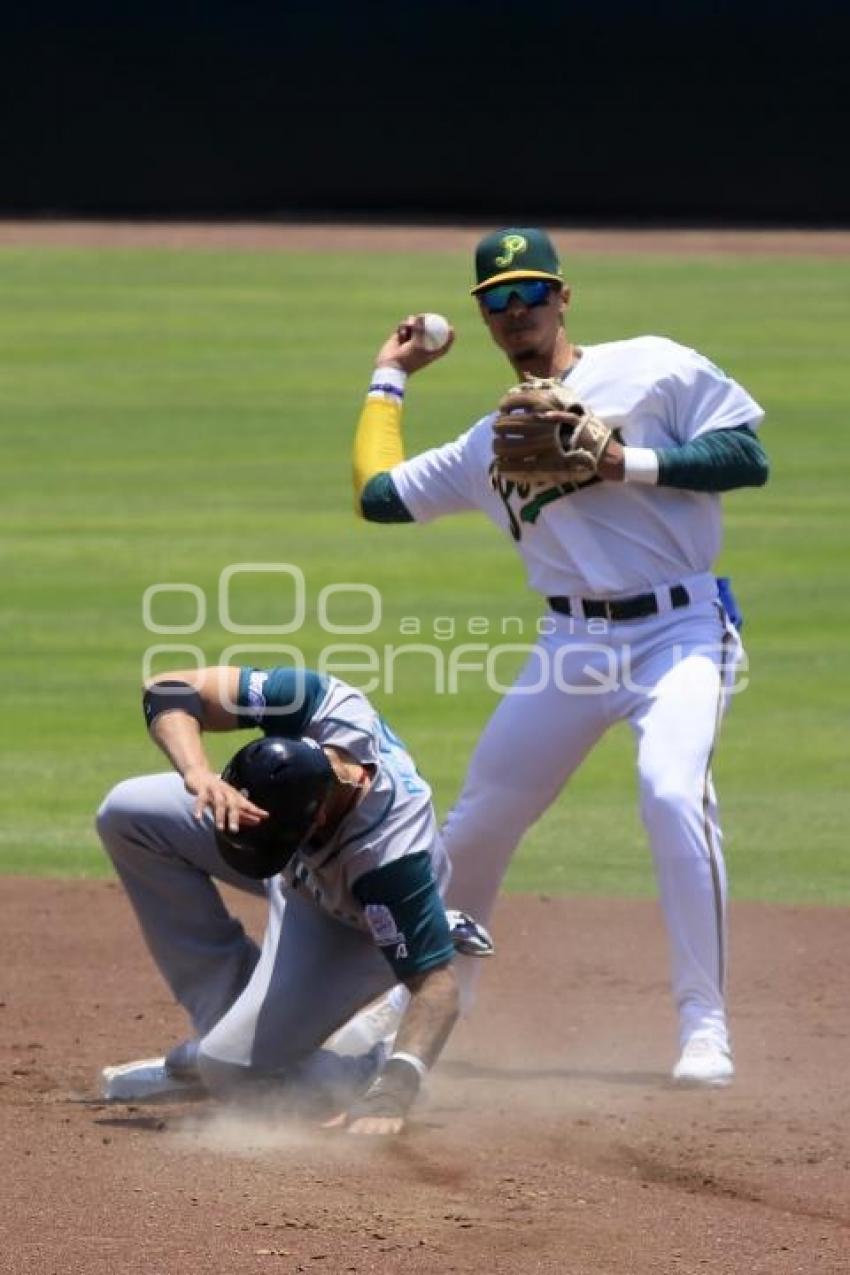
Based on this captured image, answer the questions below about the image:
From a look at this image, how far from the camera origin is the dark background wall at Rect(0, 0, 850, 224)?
2431 centimetres

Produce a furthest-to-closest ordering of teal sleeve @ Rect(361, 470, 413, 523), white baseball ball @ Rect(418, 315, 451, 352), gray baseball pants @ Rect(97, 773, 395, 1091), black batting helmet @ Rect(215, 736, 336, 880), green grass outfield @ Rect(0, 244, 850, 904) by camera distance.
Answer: green grass outfield @ Rect(0, 244, 850, 904) → white baseball ball @ Rect(418, 315, 451, 352) → teal sleeve @ Rect(361, 470, 413, 523) → gray baseball pants @ Rect(97, 773, 395, 1091) → black batting helmet @ Rect(215, 736, 336, 880)

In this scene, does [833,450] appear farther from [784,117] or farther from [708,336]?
[784,117]

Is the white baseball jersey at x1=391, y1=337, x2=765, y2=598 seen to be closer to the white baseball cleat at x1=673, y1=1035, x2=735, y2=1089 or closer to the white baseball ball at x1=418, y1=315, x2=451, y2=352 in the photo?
the white baseball ball at x1=418, y1=315, x2=451, y2=352

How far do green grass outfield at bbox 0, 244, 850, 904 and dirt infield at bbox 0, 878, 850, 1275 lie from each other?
883 millimetres

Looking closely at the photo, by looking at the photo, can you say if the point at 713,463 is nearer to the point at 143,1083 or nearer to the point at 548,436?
the point at 548,436

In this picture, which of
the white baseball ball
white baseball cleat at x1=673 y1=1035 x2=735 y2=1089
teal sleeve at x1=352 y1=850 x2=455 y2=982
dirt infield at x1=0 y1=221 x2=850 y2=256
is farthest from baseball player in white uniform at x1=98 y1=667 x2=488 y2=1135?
dirt infield at x1=0 y1=221 x2=850 y2=256

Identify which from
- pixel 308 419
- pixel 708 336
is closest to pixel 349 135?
pixel 708 336

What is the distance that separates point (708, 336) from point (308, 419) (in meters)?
4.28

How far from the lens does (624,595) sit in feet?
16.8

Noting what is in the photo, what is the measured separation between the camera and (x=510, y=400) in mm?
5016

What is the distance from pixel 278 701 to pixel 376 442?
1.27m

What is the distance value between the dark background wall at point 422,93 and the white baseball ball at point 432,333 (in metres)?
19.3

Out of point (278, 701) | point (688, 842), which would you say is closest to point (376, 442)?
point (278, 701)

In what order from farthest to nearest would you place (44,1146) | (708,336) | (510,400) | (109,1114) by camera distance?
(708,336)
(510,400)
(109,1114)
(44,1146)
